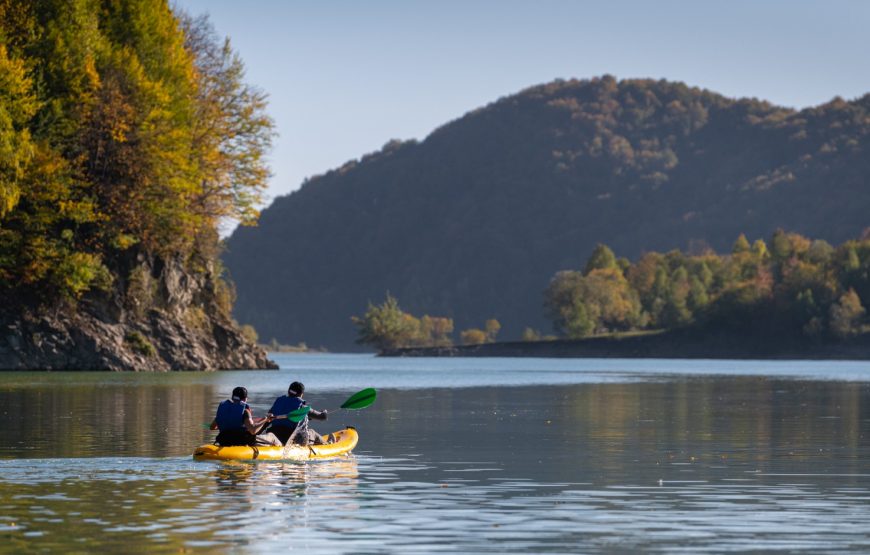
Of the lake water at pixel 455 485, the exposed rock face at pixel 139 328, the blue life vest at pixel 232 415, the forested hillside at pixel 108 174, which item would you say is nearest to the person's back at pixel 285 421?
the lake water at pixel 455 485

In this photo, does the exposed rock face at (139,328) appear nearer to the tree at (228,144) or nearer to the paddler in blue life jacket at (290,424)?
the tree at (228,144)

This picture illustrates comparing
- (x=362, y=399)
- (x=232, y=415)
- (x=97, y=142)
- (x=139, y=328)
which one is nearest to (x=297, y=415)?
(x=232, y=415)

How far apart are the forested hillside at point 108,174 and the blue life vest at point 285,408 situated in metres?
52.0

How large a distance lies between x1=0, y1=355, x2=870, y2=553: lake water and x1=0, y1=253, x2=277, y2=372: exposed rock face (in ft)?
145

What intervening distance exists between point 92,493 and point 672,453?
1569 cm

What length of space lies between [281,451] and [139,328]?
7547cm

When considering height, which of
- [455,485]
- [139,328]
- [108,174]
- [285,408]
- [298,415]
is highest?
[108,174]

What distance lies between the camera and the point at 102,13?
102500 millimetres

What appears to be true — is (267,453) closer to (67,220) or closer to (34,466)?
(34,466)

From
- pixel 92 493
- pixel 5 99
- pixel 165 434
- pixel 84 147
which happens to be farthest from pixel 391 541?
pixel 84 147

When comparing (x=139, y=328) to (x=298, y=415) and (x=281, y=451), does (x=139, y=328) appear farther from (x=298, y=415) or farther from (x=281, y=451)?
(x=281, y=451)

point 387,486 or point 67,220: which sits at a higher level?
point 67,220

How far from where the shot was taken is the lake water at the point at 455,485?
21.5 metres

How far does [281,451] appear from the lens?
3462cm
